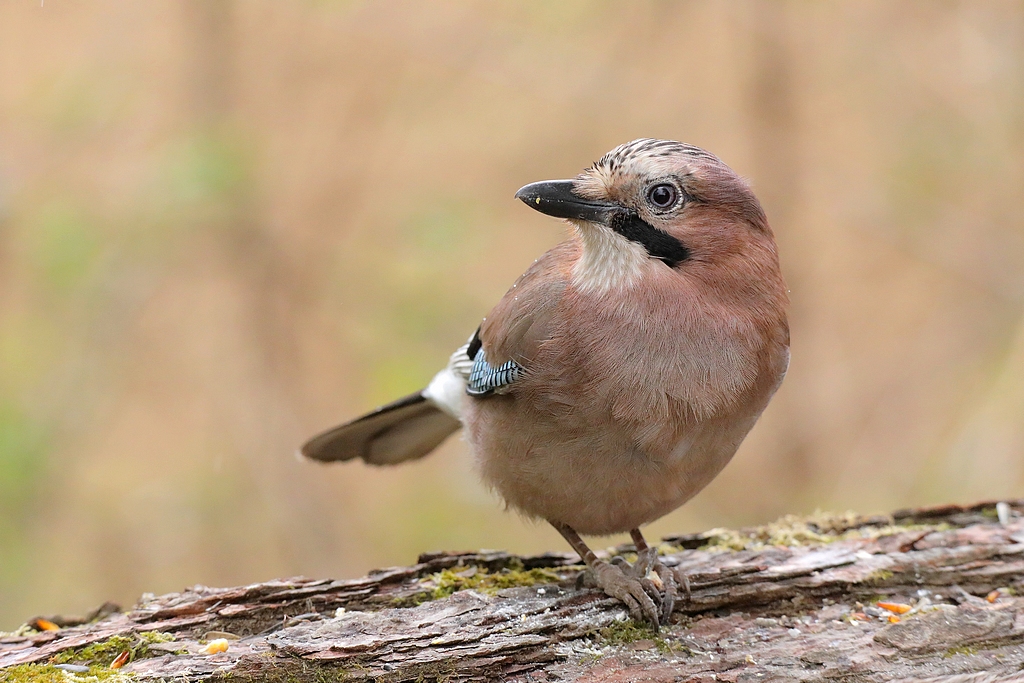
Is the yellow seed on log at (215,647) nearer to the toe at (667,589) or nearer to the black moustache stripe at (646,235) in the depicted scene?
the toe at (667,589)

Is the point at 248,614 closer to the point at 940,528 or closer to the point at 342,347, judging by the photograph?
the point at 940,528

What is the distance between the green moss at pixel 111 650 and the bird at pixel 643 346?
1.66 metres

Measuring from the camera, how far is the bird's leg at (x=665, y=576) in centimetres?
Answer: 430

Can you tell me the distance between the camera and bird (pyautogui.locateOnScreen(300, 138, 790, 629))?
3.98 meters

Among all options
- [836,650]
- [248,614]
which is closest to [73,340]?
[248,614]

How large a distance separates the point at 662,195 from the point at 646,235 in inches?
7.1

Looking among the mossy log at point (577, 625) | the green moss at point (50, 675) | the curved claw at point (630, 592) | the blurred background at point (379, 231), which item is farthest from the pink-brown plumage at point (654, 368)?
the blurred background at point (379, 231)

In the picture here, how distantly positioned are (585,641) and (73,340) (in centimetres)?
520

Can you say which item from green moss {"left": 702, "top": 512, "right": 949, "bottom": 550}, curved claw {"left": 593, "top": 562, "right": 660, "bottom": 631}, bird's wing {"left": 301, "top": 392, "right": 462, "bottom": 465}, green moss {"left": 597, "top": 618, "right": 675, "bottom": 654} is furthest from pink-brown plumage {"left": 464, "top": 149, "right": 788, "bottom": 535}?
bird's wing {"left": 301, "top": 392, "right": 462, "bottom": 465}

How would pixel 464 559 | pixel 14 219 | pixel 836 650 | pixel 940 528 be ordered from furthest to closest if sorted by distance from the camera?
1. pixel 14 219
2. pixel 940 528
3. pixel 464 559
4. pixel 836 650

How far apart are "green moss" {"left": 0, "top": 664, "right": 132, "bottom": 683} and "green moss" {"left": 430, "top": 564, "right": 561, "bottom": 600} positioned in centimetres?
144

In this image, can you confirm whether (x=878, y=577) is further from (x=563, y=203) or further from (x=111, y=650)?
(x=111, y=650)

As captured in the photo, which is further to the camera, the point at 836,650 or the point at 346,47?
the point at 346,47

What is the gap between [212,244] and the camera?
27.2ft
